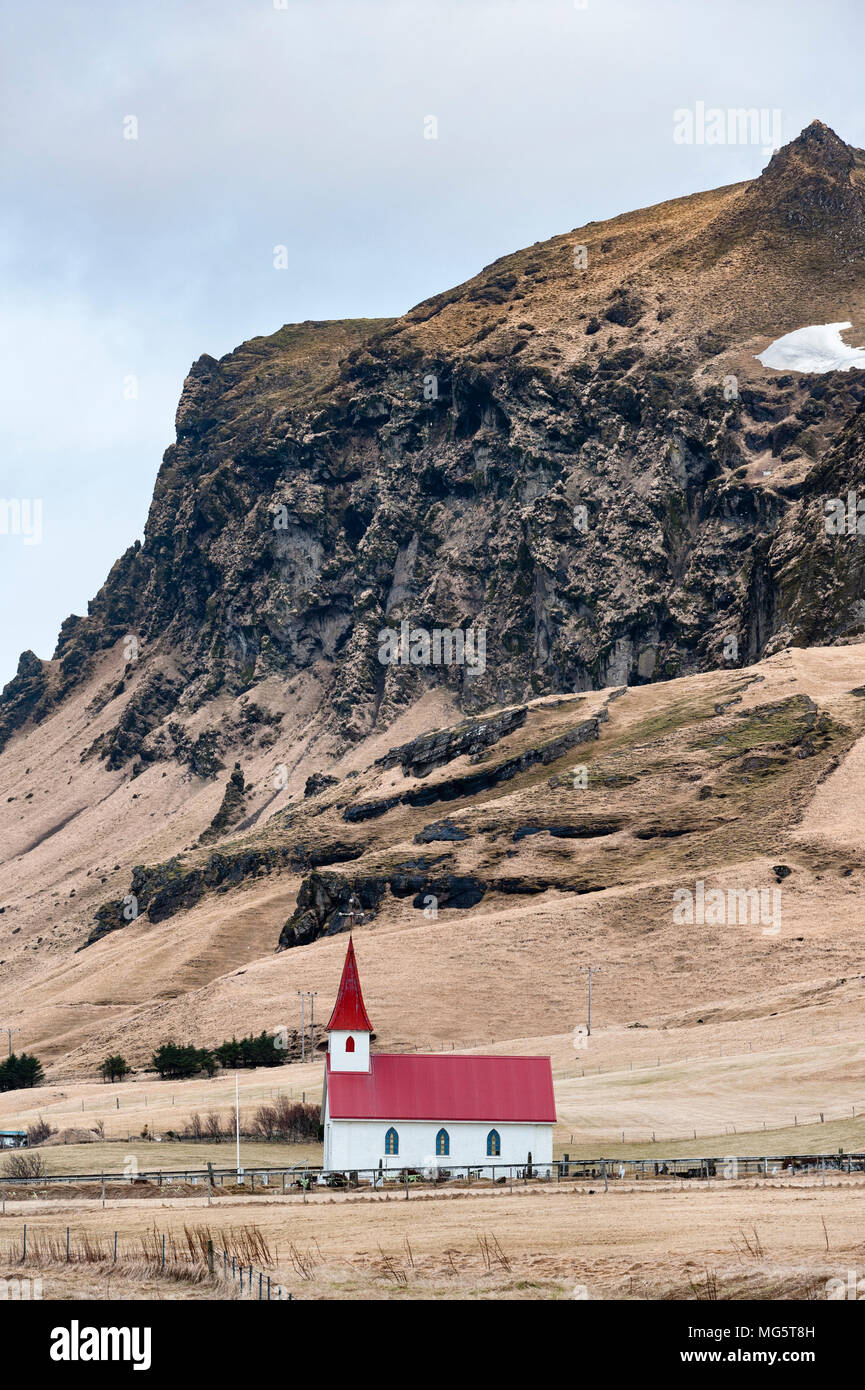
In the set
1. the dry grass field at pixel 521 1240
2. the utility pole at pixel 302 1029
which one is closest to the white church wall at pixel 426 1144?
the dry grass field at pixel 521 1240

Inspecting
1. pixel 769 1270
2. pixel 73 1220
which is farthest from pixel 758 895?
pixel 769 1270

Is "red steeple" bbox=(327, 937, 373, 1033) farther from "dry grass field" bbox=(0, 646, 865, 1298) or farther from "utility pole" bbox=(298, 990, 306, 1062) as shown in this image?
"utility pole" bbox=(298, 990, 306, 1062)

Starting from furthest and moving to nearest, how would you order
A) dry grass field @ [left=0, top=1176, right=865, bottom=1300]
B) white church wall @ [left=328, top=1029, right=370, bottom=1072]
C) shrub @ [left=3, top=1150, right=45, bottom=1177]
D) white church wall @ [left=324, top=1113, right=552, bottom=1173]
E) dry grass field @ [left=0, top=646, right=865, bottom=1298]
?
white church wall @ [left=328, top=1029, right=370, bottom=1072] < white church wall @ [left=324, top=1113, right=552, bottom=1173] < shrub @ [left=3, top=1150, right=45, bottom=1177] < dry grass field @ [left=0, top=646, right=865, bottom=1298] < dry grass field @ [left=0, top=1176, right=865, bottom=1300]

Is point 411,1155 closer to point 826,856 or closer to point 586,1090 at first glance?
point 586,1090

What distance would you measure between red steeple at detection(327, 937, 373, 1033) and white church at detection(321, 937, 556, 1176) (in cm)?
85

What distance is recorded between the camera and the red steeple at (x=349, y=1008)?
78125 millimetres

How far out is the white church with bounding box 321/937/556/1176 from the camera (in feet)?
244

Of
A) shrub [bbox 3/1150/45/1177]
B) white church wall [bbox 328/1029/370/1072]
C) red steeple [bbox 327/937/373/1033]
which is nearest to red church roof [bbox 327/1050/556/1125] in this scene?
white church wall [bbox 328/1029/370/1072]

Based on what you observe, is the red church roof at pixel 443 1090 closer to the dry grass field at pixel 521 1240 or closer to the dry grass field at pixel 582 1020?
the dry grass field at pixel 582 1020

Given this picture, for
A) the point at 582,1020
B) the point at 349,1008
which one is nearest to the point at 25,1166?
the point at 349,1008

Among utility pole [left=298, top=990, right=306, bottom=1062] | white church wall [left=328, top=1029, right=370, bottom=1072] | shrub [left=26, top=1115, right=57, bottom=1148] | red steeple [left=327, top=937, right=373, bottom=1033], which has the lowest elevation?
shrub [left=26, top=1115, right=57, bottom=1148]

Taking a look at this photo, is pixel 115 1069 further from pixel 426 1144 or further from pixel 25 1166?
pixel 426 1144

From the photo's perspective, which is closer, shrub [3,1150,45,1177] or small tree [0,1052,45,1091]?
shrub [3,1150,45,1177]

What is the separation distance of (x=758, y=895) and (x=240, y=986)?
48.1 m
